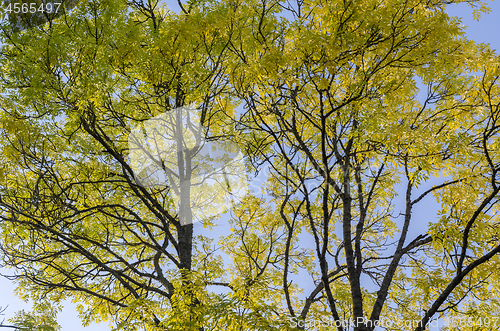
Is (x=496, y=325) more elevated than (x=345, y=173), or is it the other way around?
(x=345, y=173)

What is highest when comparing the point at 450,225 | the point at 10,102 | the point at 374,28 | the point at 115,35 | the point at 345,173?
the point at 115,35

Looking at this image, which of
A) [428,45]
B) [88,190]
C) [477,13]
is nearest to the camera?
[428,45]

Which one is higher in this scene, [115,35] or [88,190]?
[115,35]

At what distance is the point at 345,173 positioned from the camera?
491 centimetres

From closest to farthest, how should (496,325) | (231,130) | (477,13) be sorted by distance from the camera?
1. (477,13)
2. (496,325)
3. (231,130)

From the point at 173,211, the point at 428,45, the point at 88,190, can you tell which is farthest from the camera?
the point at 173,211

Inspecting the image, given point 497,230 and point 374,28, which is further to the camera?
point 497,230

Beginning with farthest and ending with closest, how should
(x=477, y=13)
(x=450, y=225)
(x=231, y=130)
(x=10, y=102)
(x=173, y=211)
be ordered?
(x=173, y=211)
(x=231, y=130)
(x=10, y=102)
(x=477, y=13)
(x=450, y=225)

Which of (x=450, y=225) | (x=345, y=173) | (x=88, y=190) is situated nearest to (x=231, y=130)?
(x=345, y=173)

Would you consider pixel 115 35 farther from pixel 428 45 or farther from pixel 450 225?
pixel 450 225

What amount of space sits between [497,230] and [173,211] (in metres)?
6.36

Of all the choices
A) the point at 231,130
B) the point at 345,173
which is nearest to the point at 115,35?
the point at 231,130

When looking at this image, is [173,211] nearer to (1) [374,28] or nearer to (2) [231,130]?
(2) [231,130]

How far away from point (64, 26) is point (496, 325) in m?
8.23
